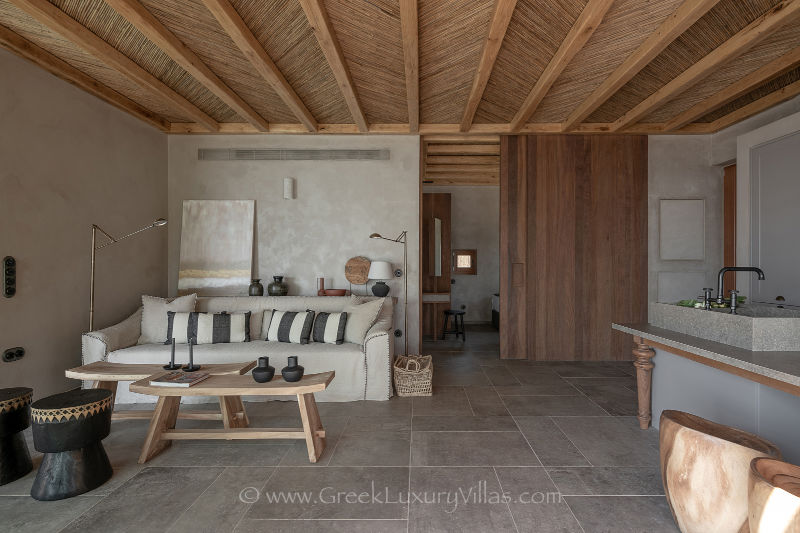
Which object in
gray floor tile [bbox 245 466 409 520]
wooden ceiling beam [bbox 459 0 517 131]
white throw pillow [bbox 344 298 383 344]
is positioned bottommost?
gray floor tile [bbox 245 466 409 520]

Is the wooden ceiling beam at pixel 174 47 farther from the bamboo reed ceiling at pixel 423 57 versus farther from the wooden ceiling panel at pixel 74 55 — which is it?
the wooden ceiling panel at pixel 74 55

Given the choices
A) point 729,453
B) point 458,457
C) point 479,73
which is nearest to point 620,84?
point 479,73

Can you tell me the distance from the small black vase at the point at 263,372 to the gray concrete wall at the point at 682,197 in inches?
182

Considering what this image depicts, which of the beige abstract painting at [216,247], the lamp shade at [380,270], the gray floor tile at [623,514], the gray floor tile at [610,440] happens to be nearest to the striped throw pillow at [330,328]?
the lamp shade at [380,270]

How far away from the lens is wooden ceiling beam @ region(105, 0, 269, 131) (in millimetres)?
2613

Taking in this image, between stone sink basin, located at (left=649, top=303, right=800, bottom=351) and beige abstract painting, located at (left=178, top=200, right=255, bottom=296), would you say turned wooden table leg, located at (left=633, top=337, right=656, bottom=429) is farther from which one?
beige abstract painting, located at (left=178, top=200, right=255, bottom=296)

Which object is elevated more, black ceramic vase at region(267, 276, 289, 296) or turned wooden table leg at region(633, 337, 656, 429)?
black ceramic vase at region(267, 276, 289, 296)

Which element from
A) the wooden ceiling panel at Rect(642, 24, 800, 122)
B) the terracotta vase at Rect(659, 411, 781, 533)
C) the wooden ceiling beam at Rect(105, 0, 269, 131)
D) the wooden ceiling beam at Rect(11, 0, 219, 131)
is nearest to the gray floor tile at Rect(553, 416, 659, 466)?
the terracotta vase at Rect(659, 411, 781, 533)

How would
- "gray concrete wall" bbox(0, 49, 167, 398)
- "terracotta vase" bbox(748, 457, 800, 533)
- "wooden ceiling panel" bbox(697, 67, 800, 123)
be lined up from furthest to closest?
"wooden ceiling panel" bbox(697, 67, 800, 123), "gray concrete wall" bbox(0, 49, 167, 398), "terracotta vase" bbox(748, 457, 800, 533)

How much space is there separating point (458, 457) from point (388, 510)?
697mm

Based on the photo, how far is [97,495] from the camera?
219cm

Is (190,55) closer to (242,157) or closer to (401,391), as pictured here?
(242,157)

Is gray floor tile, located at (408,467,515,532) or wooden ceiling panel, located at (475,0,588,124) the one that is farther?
wooden ceiling panel, located at (475,0,588,124)

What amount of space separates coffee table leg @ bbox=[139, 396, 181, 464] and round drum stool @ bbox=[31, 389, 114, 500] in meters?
0.27
